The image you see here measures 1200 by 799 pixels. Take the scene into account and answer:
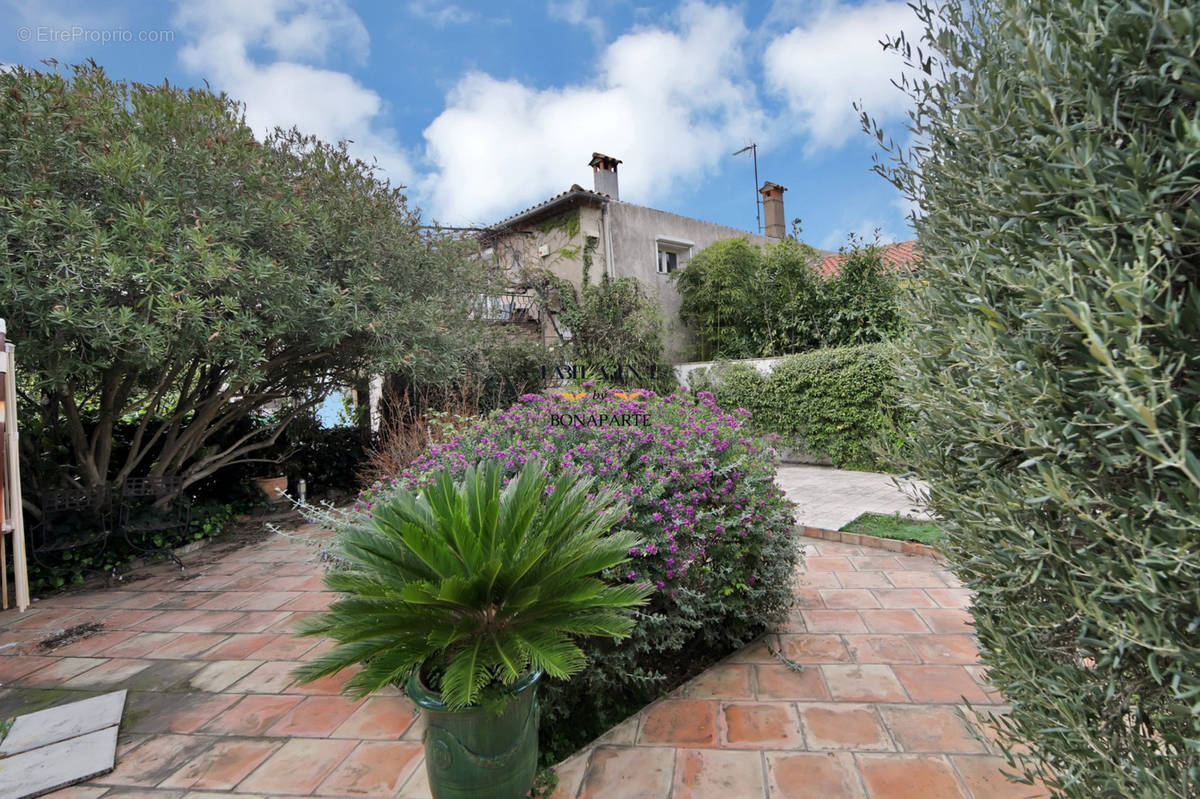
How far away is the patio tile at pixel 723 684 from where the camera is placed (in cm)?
277


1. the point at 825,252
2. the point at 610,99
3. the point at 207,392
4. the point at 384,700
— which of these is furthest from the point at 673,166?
the point at 384,700

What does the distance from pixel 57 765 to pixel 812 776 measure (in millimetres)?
3258

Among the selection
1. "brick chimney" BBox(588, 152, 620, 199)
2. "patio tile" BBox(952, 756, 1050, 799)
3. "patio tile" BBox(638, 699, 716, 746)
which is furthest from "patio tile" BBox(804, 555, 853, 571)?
"brick chimney" BBox(588, 152, 620, 199)

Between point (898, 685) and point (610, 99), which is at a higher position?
point (610, 99)

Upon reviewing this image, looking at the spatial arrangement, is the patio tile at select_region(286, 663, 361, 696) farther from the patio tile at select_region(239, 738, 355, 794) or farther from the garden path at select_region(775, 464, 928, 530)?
the garden path at select_region(775, 464, 928, 530)

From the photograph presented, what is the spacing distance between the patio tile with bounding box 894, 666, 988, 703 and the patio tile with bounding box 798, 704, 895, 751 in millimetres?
317

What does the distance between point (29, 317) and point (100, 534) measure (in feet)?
7.83

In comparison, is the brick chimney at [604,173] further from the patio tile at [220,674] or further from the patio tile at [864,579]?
the patio tile at [220,674]

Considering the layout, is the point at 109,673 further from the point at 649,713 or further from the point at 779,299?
the point at 779,299

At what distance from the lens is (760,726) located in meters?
2.48

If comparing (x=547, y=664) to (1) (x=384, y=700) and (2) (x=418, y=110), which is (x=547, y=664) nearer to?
(1) (x=384, y=700)

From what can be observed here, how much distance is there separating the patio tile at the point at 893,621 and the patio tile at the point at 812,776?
1.38m

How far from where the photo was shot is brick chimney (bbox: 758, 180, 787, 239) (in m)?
15.4

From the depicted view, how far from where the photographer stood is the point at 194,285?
450 centimetres
